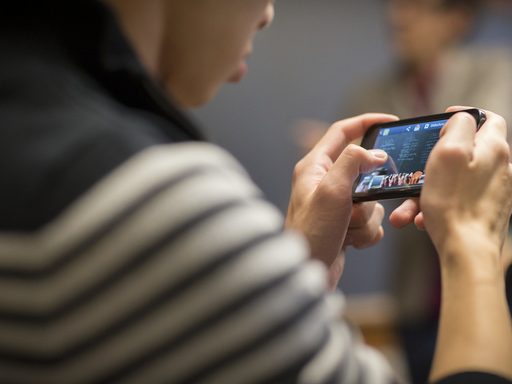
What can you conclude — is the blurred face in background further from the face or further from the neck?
the neck

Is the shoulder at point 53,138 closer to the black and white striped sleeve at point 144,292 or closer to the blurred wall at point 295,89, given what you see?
the black and white striped sleeve at point 144,292

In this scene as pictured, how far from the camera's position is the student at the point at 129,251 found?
47 cm

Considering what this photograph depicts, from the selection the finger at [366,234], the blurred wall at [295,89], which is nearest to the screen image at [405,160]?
the finger at [366,234]

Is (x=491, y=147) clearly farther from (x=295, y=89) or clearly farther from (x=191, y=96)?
(x=295, y=89)

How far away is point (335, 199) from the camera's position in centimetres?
86

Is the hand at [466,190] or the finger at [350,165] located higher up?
the finger at [350,165]

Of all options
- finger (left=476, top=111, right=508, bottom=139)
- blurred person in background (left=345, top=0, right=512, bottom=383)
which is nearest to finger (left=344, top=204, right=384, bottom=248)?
finger (left=476, top=111, right=508, bottom=139)

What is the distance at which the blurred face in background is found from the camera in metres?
2.53

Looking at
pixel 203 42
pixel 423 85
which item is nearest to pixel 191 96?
pixel 203 42

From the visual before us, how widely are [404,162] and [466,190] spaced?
19 centimetres

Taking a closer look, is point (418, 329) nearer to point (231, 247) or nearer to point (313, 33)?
point (313, 33)

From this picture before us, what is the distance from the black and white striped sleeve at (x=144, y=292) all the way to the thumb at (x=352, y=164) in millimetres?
350

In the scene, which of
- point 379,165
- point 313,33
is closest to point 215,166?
point 379,165

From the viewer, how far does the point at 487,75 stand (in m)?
2.31
